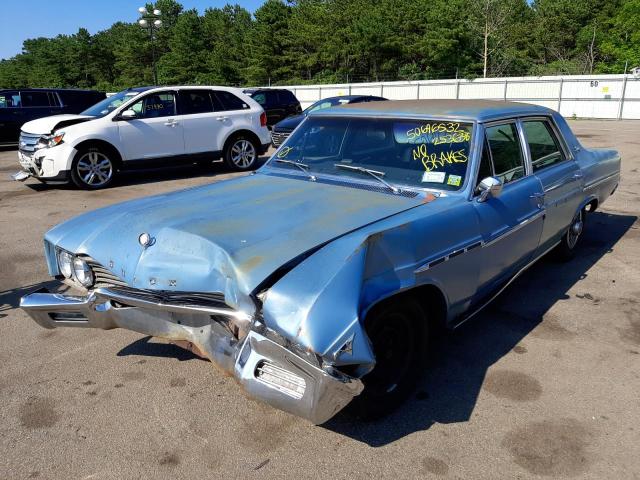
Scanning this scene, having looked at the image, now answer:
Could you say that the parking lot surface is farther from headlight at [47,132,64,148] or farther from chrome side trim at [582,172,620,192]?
headlight at [47,132,64,148]

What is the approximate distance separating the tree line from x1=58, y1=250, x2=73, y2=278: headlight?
145 ft

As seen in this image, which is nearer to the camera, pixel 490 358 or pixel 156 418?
pixel 156 418

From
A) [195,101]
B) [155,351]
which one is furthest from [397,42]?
[155,351]

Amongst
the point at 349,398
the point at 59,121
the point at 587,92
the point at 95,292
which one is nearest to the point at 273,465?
the point at 349,398

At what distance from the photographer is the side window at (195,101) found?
1023 cm

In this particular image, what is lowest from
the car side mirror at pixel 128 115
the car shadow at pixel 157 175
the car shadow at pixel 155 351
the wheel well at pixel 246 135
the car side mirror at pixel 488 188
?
the car shadow at pixel 155 351

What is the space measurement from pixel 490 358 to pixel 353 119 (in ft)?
6.68

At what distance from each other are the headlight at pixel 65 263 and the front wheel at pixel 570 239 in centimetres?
433

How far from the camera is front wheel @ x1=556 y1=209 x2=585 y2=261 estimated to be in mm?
5152

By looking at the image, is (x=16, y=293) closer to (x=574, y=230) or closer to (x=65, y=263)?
(x=65, y=263)

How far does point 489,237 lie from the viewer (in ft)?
11.1

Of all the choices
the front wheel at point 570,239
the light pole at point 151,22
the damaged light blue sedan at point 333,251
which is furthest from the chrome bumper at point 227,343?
the light pole at point 151,22

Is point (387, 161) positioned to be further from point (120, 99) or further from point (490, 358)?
point (120, 99)

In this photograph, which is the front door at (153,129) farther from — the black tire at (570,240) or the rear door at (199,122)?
the black tire at (570,240)
